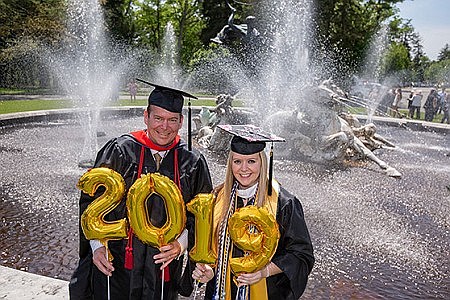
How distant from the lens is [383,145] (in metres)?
12.1

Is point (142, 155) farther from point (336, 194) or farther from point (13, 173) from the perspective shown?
point (13, 173)

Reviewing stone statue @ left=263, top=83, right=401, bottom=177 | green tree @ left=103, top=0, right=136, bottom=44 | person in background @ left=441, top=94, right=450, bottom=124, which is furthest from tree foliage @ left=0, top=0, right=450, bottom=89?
stone statue @ left=263, top=83, right=401, bottom=177

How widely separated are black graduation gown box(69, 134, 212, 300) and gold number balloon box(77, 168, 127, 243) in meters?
0.23

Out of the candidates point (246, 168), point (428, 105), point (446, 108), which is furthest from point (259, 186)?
point (446, 108)

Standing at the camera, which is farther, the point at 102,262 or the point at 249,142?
the point at 102,262

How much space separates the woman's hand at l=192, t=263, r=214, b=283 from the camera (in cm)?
237

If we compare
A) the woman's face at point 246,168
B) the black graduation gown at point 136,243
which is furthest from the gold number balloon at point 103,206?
the woman's face at point 246,168

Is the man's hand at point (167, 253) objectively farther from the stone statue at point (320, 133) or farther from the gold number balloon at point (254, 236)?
the stone statue at point (320, 133)

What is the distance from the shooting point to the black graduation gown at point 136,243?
8.81ft

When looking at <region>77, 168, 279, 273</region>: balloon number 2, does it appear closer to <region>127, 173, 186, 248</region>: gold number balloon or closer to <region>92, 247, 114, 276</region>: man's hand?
<region>127, 173, 186, 248</region>: gold number balloon

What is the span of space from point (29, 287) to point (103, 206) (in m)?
1.35

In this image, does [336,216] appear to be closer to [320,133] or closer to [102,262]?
[320,133]

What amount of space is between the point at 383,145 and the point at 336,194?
5.45 meters

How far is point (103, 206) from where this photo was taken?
96.7 inches
